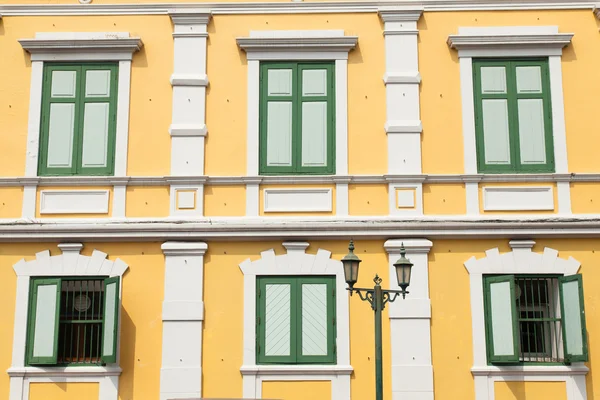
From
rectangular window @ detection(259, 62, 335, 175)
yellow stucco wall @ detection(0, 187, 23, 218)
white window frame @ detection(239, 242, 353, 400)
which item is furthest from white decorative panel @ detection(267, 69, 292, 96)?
yellow stucco wall @ detection(0, 187, 23, 218)

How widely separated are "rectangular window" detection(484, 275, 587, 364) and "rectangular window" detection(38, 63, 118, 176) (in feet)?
22.3

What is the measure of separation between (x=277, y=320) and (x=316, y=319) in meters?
0.64

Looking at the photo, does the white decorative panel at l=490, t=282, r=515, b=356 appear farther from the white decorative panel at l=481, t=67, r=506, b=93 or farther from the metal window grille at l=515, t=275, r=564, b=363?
the white decorative panel at l=481, t=67, r=506, b=93

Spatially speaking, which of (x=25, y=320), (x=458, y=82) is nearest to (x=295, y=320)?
(x=25, y=320)

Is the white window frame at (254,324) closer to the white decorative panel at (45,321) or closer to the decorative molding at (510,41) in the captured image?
the white decorative panel at (45,321)

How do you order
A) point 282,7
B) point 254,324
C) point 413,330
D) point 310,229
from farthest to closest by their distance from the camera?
point 282,7 → point 310,229 → point 254,324 → point 413,330

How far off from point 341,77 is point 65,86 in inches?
189

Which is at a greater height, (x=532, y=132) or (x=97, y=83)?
(x=97, y=83)

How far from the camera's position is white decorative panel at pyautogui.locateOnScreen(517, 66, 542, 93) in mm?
14617

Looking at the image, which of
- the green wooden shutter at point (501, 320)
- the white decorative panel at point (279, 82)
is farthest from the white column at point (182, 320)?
the green wooden shutter at point (501, 320)

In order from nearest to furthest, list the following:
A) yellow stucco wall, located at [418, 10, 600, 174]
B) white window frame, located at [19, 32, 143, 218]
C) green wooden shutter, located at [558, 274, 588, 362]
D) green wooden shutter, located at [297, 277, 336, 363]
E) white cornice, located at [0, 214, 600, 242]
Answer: green wooden shutter, located at [558, 274, 588, 362] → green wooden shutter, located at [297, 277, 336, 363] → white cornice, located at [0, 214, 600, 242] → yellow stucco wall, located at [418, 10, 600, 174] → white window frame, located at [19, 32, 143, 218]

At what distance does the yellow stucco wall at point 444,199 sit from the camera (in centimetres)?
1419

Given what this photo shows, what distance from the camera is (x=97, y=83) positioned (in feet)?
48.3

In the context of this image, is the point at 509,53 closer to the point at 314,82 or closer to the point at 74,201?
the point at 314,82
